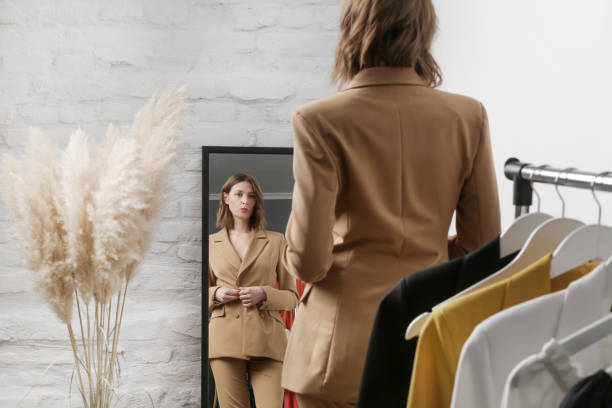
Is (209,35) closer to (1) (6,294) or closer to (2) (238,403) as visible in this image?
(1) (6,294)

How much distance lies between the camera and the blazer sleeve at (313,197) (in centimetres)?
105

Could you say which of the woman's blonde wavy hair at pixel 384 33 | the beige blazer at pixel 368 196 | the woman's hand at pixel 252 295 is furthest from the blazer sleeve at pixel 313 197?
the woman's hand at pixel 252 295

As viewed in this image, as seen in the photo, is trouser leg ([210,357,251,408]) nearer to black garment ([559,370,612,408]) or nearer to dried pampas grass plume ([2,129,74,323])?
dried pampas grass plume ([2,129,74,323])

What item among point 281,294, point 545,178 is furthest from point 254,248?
point 545,178

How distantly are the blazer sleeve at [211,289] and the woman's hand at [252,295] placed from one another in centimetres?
10

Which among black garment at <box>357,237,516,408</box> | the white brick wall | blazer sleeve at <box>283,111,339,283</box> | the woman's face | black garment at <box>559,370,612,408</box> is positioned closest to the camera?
black garment at <box>559,370,612,408</box>

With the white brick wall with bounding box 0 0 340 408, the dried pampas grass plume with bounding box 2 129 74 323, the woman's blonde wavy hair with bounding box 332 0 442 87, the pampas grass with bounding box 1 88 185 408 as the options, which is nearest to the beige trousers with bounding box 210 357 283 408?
the white brick wall with bounding box 0 0 340 408

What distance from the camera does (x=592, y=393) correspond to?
1.60 feet

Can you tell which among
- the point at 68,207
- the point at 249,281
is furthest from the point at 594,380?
the point at 249,281

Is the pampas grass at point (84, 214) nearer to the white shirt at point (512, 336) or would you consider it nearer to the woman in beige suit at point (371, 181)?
the woman in beige suit at point (371, 181)

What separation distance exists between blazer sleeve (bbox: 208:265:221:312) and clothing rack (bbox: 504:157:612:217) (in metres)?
1.35

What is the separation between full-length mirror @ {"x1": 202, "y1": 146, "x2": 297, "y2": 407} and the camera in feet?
6.85

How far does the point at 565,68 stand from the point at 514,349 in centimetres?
94

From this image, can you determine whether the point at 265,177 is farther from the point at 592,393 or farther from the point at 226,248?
the point at 592,393
